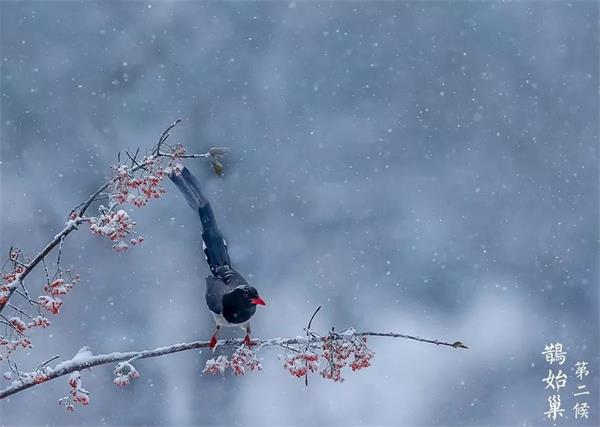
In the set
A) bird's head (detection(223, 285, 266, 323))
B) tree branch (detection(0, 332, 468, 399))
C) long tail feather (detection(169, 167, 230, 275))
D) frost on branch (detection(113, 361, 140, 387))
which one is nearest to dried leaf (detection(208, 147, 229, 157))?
long tail feather (detection(169, 167, 230, 275))

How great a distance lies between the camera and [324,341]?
4953mm

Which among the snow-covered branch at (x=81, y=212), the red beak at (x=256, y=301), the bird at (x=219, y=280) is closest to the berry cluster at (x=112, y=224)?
the snow-covered branch at (x=81, y=212)

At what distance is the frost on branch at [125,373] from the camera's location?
481cm

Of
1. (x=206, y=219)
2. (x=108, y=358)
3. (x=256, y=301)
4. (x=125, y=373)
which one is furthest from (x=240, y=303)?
(x=125, y=373)

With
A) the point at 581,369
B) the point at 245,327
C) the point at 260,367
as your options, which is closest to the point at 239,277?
the point at 245,327

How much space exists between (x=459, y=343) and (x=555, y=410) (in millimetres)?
6479

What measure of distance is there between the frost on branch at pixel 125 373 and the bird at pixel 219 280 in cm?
146

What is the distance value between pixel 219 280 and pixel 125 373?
94.4 inches

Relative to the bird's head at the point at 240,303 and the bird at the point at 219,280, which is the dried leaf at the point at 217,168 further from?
the bird's head at the point at 240,303

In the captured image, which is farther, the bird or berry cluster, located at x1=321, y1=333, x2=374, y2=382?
the bird

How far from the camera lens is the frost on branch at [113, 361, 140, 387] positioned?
4812 millimetres

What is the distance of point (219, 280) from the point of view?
282 inches

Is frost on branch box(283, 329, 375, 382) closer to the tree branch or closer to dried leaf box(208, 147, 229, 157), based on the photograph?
the tree branch

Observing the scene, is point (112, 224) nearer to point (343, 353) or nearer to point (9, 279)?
point (9, 279)
